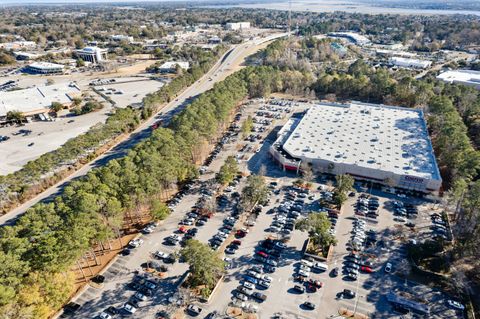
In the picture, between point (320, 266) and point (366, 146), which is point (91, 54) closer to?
point (366, 146)

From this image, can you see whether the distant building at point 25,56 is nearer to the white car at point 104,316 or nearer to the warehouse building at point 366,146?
the warehouse building at point 366,146

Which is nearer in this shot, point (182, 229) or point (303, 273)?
point (303, 273)

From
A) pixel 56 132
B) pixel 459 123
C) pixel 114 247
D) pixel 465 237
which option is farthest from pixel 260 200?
pixel 56 132

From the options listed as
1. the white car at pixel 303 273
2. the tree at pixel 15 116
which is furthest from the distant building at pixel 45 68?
the white car at pixel 303 273

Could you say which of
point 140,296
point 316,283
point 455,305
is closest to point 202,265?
point 140,296

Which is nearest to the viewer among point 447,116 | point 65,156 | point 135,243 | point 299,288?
point 299,288

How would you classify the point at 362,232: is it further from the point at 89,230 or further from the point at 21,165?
the point at 21,165

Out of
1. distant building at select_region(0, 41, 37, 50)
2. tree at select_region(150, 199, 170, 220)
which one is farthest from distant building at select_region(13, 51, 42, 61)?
tree at select_region(150, 199, 170, 220)
